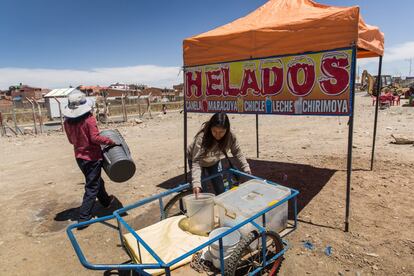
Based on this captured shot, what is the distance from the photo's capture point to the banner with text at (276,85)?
3059 millimetres

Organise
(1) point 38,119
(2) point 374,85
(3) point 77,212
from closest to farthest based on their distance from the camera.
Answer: (3) point 77,212
(2) point 374,85
(1) point 38,119

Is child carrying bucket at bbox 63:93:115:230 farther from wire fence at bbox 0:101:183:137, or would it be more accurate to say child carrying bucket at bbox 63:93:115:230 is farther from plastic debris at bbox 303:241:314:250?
wire fence at bbox 0:101:183:137

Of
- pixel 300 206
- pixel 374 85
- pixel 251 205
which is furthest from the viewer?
pixel 374 85

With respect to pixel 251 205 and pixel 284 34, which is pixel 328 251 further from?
pixel 284 34

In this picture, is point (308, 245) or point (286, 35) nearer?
point (308, 245)

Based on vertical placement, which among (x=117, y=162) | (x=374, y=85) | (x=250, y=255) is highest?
(x=374, y=85)

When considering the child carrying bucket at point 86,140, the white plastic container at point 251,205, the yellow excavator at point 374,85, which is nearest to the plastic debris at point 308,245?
the white plastic container at point 251,205

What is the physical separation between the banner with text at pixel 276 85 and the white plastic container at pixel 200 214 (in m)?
1.62

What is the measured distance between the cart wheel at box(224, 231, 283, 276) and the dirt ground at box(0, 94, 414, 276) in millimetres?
313

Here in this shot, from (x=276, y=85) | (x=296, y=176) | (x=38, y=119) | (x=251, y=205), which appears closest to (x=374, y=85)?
(x=296, y=176)

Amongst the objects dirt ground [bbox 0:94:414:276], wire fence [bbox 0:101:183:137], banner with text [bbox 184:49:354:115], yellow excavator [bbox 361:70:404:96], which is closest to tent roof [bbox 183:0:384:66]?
banner with text [bbox 184:49:354:115]

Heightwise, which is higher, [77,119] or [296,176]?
[77,119]

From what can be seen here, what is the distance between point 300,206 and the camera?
409 centimetres

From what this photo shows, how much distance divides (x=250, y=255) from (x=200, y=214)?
0.57 m
